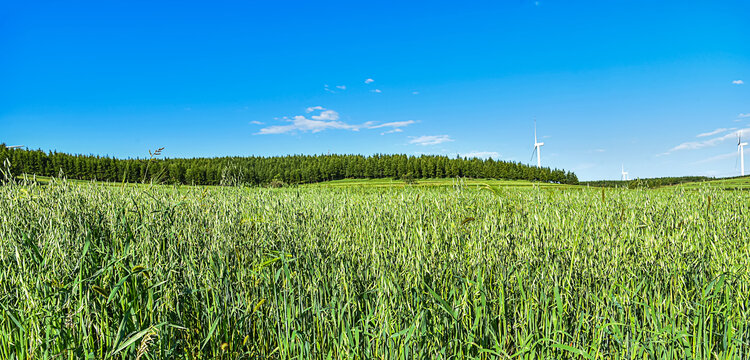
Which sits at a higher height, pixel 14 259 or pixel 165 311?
pixel 14 259

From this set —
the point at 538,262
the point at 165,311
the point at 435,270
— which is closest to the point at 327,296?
the point at 435,270

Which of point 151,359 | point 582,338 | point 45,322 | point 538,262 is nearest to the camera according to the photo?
point 151,359

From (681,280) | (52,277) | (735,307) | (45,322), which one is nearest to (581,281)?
(681,280)

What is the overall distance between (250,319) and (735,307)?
296 cm

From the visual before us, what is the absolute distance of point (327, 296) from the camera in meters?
2.12

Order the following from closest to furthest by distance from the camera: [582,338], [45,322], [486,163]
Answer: [45,322] < [582,338] < [486,163]

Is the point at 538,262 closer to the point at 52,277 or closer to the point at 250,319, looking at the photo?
the point at 250,319

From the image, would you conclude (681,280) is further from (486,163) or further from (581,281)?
(486,163)

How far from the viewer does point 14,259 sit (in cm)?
248

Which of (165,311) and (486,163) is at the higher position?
(486,163)

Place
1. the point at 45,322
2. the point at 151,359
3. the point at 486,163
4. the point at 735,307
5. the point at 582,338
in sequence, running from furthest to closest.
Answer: the point at 486,163, the point at 735,307, the point at 582,338, the point at 45,322, the point at 151,359

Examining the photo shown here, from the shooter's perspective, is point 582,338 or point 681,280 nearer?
point 582,338

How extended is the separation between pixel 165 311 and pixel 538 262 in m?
2.55

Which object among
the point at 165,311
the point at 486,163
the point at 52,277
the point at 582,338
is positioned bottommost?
the point at 582,338
